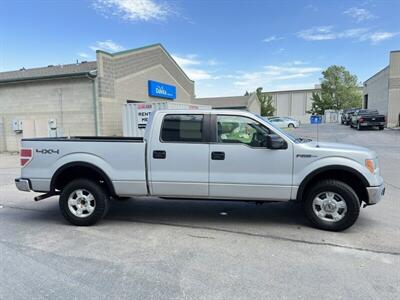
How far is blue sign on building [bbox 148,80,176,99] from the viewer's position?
21219 mm

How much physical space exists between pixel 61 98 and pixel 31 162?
1325 cm

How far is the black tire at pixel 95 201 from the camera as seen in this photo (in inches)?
192

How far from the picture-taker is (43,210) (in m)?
5.97

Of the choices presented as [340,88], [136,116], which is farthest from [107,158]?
[340,88]

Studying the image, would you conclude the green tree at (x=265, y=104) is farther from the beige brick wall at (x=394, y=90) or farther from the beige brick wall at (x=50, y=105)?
the beige brick wall at (x=50, y=105)

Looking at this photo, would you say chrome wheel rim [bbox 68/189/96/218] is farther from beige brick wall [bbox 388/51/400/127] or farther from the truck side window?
beige brick wall [bbox 388/51/400/127]

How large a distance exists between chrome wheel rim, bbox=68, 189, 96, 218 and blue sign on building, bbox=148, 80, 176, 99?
1697 cm

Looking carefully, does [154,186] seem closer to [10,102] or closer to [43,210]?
[43,210]

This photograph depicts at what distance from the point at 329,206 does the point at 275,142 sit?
129 cm

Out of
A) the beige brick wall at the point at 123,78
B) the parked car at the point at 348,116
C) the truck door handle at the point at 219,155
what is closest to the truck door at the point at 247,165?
the truck door handle at the point at 219,155

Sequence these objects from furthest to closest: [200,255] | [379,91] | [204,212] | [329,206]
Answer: [379,91], [204,212], [329,206], [200,255]

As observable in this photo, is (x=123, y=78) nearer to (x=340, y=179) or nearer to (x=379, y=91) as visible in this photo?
(x=340, y=179)

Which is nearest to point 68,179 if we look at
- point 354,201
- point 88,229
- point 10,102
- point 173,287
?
point 88,229

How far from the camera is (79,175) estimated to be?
5.09 meters
